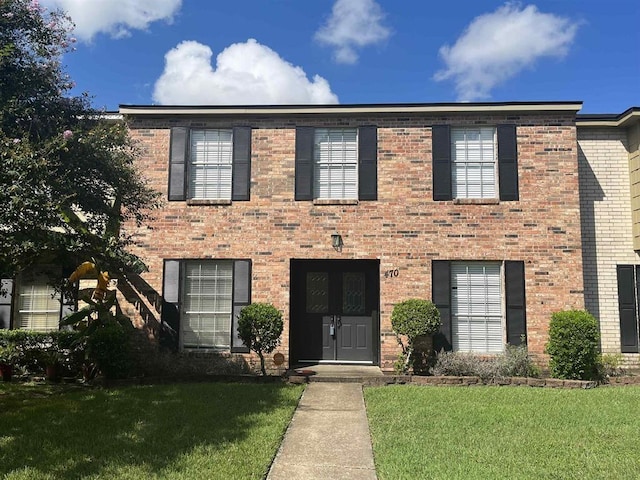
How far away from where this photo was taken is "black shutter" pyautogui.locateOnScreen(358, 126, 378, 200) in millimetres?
10728

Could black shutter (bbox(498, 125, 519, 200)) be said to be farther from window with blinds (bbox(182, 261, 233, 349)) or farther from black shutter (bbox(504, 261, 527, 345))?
window with blinds (bbox(182, 261, 233, 349))

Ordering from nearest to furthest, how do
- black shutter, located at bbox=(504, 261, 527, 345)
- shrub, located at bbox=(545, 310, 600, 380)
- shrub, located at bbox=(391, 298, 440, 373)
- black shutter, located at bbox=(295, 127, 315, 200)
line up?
shrub, located at bbox=(545, 310, 600, 380) → shrub, located at bbox=(391, 298, 440, 373) → black shutter, located at bbox=(504, 261, 527, 345) → black shutter, located at bbox=(295, 127, 315, 200)

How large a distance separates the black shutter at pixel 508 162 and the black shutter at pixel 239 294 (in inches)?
218

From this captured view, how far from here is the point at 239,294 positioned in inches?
416

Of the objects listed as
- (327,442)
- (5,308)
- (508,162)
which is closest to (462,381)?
(327,442)

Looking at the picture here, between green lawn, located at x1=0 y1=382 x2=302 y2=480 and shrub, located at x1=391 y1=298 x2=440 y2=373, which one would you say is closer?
green lawn, located at x1=0 y1=382 x2=302 y2=480

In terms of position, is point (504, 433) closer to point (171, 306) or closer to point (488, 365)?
point (488, 365)

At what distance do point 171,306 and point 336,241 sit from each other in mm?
3680

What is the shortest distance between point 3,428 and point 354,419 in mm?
4381

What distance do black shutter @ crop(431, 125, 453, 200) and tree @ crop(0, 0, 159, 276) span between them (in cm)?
600

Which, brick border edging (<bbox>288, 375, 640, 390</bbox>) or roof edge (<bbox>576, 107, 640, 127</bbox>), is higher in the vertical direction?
roof edge (<bbox>576, 107, 640, 127</bbox>)

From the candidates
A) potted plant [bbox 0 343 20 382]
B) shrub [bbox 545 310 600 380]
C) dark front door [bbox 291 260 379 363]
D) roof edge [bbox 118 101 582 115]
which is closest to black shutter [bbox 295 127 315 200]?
roof edge [bbox 118 101 582 115]

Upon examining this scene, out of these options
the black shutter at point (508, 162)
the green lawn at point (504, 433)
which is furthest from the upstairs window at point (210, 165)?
the black shutter at point (508, 162)

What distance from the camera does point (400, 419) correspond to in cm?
666
